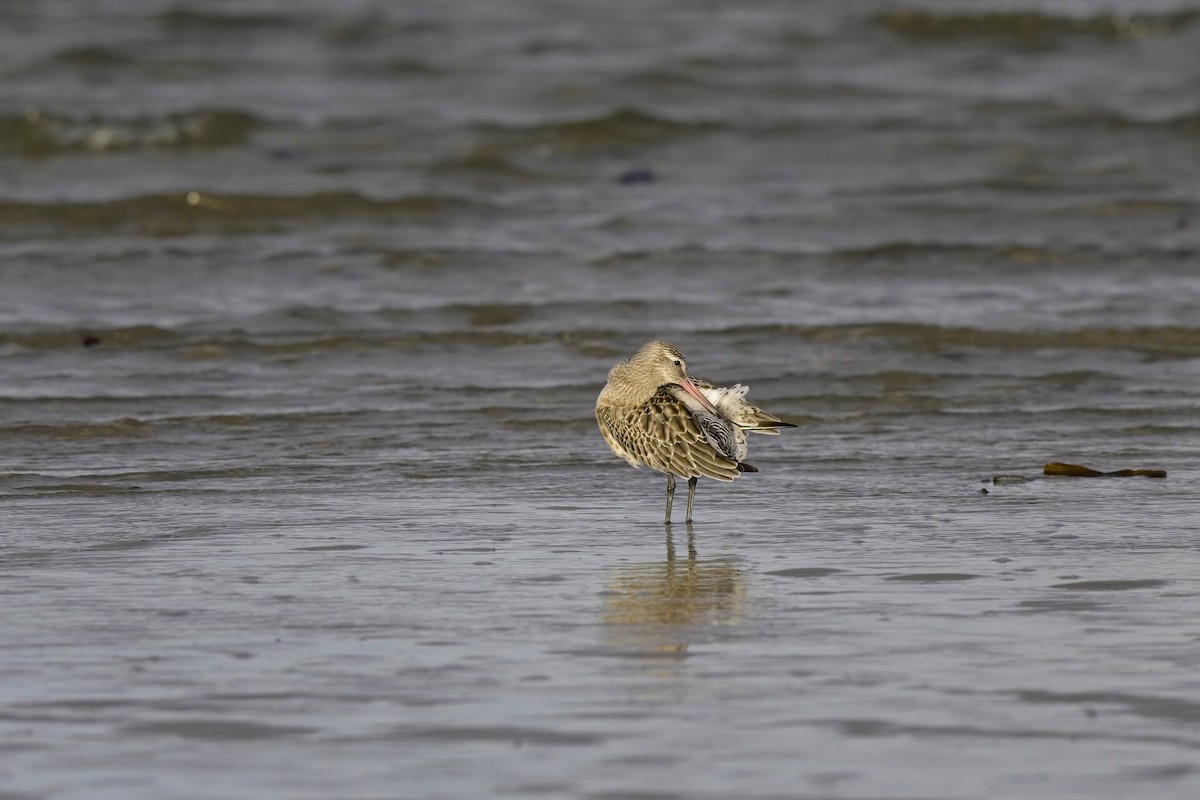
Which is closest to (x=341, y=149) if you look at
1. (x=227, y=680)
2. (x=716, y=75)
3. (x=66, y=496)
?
(x=716, y=75)

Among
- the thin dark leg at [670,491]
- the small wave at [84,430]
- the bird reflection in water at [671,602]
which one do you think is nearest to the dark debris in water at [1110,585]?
the bird reflection in water at [671,602]

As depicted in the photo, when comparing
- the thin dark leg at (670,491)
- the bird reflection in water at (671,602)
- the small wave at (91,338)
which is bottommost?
the bird reflection in water at (671,602)

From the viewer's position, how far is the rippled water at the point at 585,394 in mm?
4340

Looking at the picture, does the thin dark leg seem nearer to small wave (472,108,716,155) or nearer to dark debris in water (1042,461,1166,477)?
dark debris in water (1042,461,1166,477)

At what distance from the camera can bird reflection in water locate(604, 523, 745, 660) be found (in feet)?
16.8

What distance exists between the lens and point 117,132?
17.5 metres

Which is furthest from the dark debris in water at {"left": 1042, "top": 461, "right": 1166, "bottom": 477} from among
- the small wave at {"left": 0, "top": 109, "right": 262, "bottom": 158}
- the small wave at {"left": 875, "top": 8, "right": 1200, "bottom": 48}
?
the small wave at {"left": 875, "top": 8, "right": 1200, "bottom": 48}

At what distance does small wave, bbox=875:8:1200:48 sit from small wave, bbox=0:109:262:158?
7670 mm

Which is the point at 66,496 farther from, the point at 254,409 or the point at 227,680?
the point at 227,680

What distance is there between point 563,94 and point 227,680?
1439cm

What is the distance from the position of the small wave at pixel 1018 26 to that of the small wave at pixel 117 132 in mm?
7670

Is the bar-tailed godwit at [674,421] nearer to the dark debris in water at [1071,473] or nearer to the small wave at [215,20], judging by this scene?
the dark debris in water at [1071,473]

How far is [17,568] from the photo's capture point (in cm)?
598

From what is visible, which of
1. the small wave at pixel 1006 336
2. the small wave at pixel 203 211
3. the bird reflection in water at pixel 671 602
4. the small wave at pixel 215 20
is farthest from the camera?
the small wave at pixel 215 20
